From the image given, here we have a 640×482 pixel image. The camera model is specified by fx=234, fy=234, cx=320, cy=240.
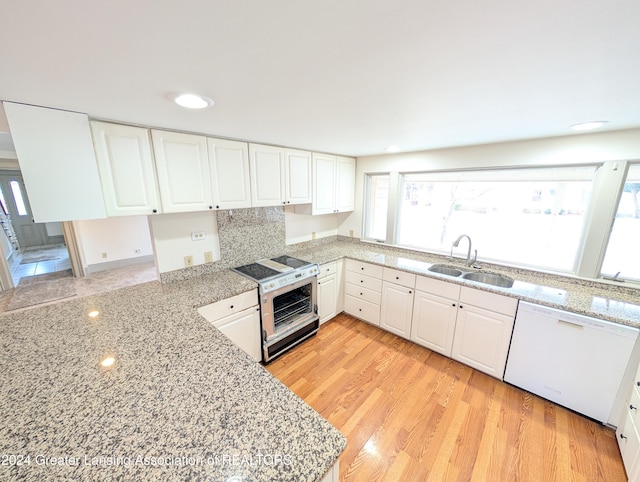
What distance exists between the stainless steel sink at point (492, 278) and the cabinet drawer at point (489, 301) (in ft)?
1.16

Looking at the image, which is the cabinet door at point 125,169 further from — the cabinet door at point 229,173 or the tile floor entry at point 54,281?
the tile floor entry at point 54,281

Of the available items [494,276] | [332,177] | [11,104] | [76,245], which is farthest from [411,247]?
[76,245]

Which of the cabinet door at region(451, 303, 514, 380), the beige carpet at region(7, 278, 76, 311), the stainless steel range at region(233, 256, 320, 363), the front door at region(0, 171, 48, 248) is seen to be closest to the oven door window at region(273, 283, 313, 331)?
the stainless steel range at region(233, 256, 320, 363)

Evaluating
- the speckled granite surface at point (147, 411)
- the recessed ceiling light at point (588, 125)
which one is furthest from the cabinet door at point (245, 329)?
the recessed ceiling light at point (588, 125)

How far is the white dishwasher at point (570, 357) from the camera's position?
1586mm

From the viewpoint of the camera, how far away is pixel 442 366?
229 cm

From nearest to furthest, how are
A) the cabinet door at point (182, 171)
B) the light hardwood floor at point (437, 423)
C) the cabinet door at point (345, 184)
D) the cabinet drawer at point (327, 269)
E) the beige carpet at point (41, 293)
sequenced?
1. the light hardwood floor at point (437, 423)
2. the cabinet door at point (182, 171)
3. the cabinet drawer at point (327, 269)
4. the beige carpet at point (41, 293)
5. the cabinet door at point (345, 184)

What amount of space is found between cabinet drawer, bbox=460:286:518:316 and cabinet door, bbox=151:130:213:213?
96.1 inches

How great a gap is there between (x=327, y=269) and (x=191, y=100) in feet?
6.85

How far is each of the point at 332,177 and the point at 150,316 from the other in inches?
94.3

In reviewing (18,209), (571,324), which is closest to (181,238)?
(571,324)

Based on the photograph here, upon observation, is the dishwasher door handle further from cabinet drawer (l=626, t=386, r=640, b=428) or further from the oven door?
the oven door

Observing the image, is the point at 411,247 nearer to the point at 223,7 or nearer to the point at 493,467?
the point at 493,467

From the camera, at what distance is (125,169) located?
1.57 meters
